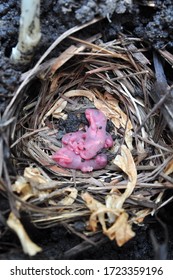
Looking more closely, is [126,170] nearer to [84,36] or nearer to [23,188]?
[23,188]

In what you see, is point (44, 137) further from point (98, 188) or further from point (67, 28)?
point (67, 28)

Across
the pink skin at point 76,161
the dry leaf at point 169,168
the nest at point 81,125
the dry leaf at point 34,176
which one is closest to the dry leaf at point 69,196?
the nest at point 81,125

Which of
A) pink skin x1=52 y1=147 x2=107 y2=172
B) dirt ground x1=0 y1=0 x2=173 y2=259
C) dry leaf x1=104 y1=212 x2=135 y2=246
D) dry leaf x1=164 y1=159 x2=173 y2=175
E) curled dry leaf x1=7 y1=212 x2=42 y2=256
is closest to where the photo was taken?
curled dry leaf x1=7 y1=212 x2=42 y2=256

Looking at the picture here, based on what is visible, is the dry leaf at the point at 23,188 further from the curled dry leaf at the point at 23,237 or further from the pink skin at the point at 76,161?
the pink skin at the point at 76,161

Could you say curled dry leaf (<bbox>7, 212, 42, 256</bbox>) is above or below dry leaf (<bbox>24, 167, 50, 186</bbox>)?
below

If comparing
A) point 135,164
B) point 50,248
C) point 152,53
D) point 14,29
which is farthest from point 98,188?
point 14,29

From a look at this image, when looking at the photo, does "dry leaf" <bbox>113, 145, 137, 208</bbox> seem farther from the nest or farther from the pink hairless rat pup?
the pink hairless rat pup

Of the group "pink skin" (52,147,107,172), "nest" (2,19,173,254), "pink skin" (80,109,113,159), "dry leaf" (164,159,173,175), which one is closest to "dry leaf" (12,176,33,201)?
"nest" (2,19,173,254)

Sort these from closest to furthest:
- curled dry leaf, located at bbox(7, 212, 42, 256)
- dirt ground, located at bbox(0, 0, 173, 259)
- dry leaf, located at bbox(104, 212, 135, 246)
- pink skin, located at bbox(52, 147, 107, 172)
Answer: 1. curled dry leaf, located at bbox(7, 212, 42, 256)
2. dry leaf, located at bbox(104, 212, 135, 246)
3. dirt ground, located at bbox(0, 0, 173, 259)
4. pink skin, located at bbox(52, 147, 107, 172)
